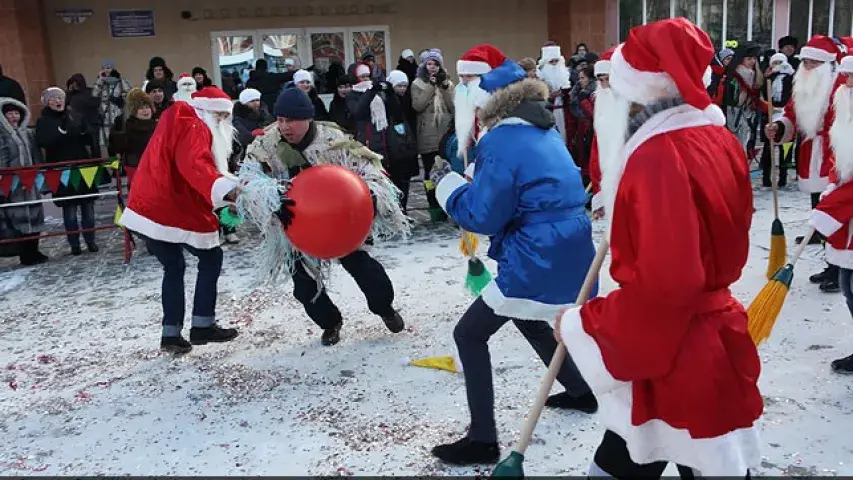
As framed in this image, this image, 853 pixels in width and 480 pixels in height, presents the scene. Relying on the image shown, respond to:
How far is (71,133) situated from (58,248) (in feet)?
4.27

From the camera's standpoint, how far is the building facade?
12.1 m

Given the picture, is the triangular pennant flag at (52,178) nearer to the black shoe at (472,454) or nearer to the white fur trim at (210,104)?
the white fur trim at (210,104)

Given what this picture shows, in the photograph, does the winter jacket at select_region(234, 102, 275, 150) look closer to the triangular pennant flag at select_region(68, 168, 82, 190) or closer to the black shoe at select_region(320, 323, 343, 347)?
the triangular pennant flag at select_region(68, 168, 82, 190)

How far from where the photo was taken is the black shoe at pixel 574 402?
A: 12.1 ft

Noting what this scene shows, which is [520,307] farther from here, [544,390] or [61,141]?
[61,141]

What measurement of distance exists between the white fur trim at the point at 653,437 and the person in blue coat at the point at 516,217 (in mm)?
935

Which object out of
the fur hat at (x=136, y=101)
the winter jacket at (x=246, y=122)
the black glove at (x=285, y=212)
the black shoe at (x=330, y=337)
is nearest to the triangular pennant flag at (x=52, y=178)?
the fur hat at (x=136, y=101)

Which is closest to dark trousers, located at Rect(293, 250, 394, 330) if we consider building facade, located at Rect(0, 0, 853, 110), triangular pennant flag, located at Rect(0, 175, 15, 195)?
triangular pennant flag, located at Rect(0, 175, 15, 195)

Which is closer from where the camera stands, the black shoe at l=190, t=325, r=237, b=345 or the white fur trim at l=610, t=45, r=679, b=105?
the white fur trim at l=610, t=45, r=679, b=105

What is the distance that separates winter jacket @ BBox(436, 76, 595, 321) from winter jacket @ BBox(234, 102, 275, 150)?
5230mm

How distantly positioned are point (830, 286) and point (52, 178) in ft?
22.9

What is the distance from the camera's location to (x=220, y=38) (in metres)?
12.9

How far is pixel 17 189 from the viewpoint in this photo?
24.2 ft

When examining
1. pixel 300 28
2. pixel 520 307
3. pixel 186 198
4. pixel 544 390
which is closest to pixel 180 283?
pixel 186 198
